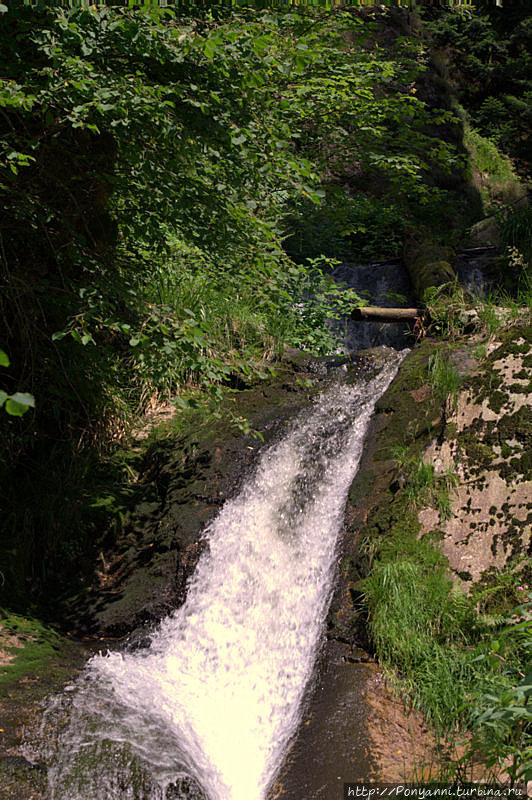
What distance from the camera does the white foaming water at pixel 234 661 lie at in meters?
3.16

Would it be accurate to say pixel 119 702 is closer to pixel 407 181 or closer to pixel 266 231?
pixel 266 231

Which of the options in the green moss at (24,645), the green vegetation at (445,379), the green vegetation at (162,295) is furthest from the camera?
the green vegetation at (445,379)

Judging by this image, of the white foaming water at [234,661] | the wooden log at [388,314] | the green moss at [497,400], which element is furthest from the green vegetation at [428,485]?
the wooden log at [388,314]

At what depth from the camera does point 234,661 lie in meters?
4.25

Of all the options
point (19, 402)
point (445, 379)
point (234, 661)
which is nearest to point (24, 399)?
point (19, 402)

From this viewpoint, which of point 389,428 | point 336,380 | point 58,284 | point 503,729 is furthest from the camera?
point 336,380

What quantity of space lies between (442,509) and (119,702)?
2.58 m

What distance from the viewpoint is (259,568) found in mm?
4812

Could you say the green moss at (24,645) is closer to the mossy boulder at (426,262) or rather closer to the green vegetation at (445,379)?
the green vegetation at (445,379)

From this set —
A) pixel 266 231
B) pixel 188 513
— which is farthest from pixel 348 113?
pixel 188 513

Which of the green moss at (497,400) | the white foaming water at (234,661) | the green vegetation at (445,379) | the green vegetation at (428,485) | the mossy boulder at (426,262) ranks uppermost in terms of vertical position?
the mossy boulder at (426,262)

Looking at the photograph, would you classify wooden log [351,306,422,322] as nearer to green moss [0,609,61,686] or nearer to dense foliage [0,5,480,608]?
dense foliage [0,5,480,608]

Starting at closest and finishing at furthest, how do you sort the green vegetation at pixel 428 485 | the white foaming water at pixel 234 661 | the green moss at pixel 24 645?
the white foaming water at pixel 234 661, the green moss at pixel 24 645, the green vegetation at pixel 428 485

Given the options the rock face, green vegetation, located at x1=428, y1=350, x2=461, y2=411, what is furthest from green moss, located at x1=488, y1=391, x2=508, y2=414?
green vegetation, located at x1=428, y1=350, x2=461, y2=411
